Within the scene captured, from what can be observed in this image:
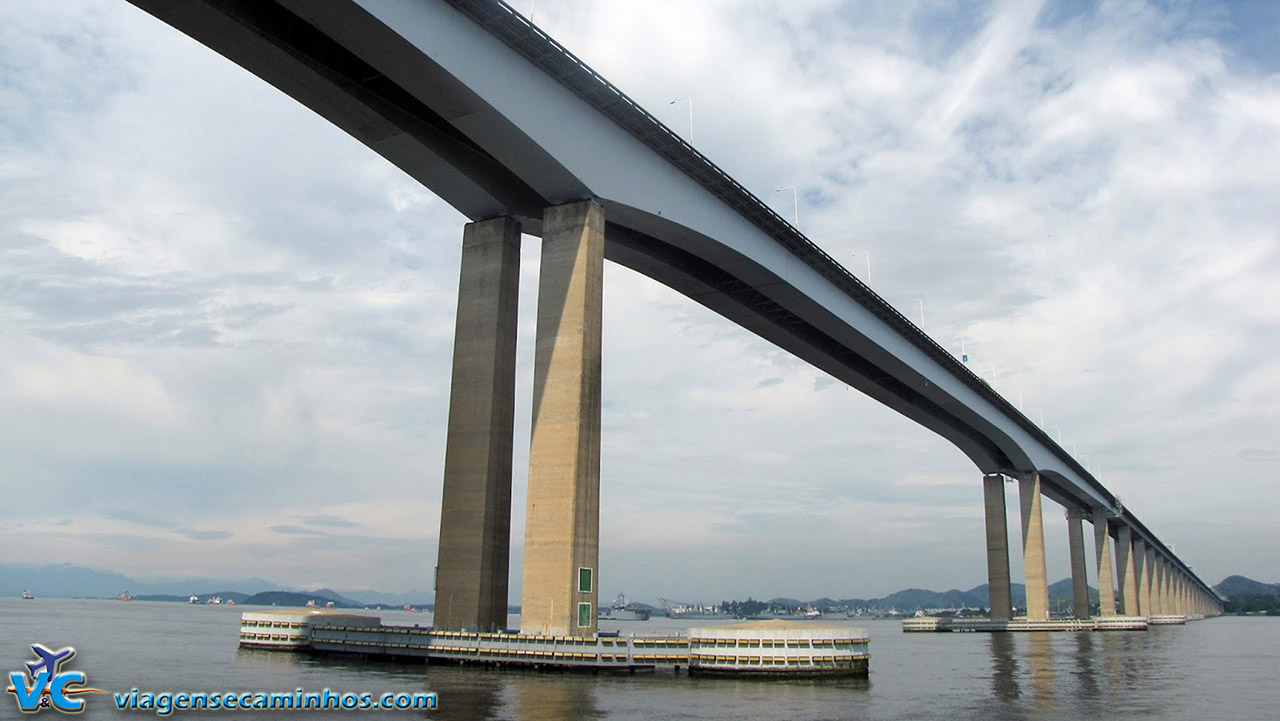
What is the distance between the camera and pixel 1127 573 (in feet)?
561

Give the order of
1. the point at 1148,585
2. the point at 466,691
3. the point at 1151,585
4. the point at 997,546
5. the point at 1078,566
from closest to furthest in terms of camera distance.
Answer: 1. the point at 466,691
2. the point at 997,546
3. the point at 1078,566
4. the point at 1148,585
5. the point at 1151,585

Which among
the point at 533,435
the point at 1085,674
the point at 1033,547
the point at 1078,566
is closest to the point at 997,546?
the point at 1033,547

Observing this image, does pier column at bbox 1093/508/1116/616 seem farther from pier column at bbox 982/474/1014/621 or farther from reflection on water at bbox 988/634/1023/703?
reflection on water at bbox 988/634/1023/703

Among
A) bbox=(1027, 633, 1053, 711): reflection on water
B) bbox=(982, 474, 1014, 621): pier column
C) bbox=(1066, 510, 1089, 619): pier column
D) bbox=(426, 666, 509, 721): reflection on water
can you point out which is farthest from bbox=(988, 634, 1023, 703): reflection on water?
bbox=(1066, 510, 1089, 619): pier column

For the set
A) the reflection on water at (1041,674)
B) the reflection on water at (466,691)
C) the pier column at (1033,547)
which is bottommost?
the reflection on water at (1041,674)

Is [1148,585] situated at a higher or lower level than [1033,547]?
lower

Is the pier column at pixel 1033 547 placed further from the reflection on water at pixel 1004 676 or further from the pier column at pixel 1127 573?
the pier column at pixel 1127 573

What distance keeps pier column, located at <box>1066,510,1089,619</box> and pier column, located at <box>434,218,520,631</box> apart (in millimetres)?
119576

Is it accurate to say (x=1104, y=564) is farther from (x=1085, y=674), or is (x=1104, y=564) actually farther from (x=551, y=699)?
(x=551, y=699)

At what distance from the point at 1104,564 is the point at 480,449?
137m

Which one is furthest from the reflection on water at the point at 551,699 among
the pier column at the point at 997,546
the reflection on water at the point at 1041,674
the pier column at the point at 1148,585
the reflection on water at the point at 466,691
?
the pier column at the point at 1148,585

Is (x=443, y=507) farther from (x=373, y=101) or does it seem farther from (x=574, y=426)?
(x=373, y=101)

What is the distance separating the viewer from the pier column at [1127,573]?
170m

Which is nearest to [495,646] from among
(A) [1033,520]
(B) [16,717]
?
(B) [16,717]
